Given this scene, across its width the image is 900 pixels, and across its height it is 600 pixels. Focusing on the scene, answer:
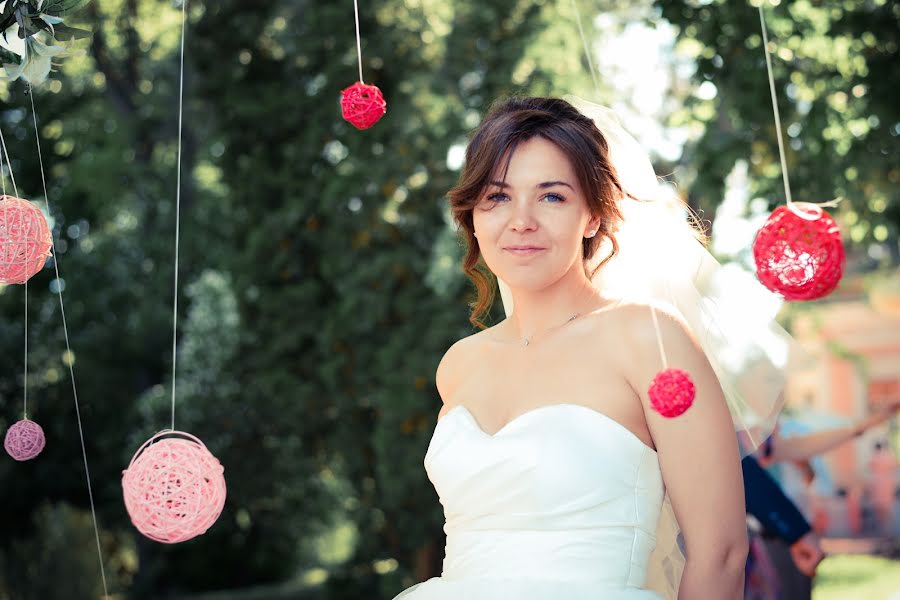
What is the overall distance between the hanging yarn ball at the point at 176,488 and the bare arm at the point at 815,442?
3145 mm

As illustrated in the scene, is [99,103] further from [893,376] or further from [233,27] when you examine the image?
[893,376]

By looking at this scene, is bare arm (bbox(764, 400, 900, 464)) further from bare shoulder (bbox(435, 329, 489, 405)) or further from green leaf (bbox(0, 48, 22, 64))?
green leaf (bbox(0, 48, 22, 64))

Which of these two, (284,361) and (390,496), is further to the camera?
(284,361)

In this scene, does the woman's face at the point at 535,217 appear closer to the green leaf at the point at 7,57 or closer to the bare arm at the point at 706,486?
the bare arm at the point at 706,486

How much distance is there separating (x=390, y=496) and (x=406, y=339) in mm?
985

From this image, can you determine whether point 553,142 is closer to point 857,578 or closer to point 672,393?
point 672,393

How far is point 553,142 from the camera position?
2.08 metres

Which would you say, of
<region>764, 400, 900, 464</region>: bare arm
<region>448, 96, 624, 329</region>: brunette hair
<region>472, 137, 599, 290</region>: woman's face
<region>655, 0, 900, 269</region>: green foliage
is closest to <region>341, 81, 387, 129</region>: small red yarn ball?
<region>448, 96, 624, 329</region>: brunette hair

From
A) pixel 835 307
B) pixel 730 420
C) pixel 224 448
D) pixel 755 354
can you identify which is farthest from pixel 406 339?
pixel 835 307

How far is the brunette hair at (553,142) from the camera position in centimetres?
208

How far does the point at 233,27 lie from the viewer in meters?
7.79

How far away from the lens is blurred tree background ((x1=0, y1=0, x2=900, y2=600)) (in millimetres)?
5312

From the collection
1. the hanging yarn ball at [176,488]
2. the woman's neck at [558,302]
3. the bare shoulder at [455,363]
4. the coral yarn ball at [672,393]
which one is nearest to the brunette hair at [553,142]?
the woman's neck at [558,302]

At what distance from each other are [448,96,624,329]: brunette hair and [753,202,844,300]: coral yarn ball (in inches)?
16.4
